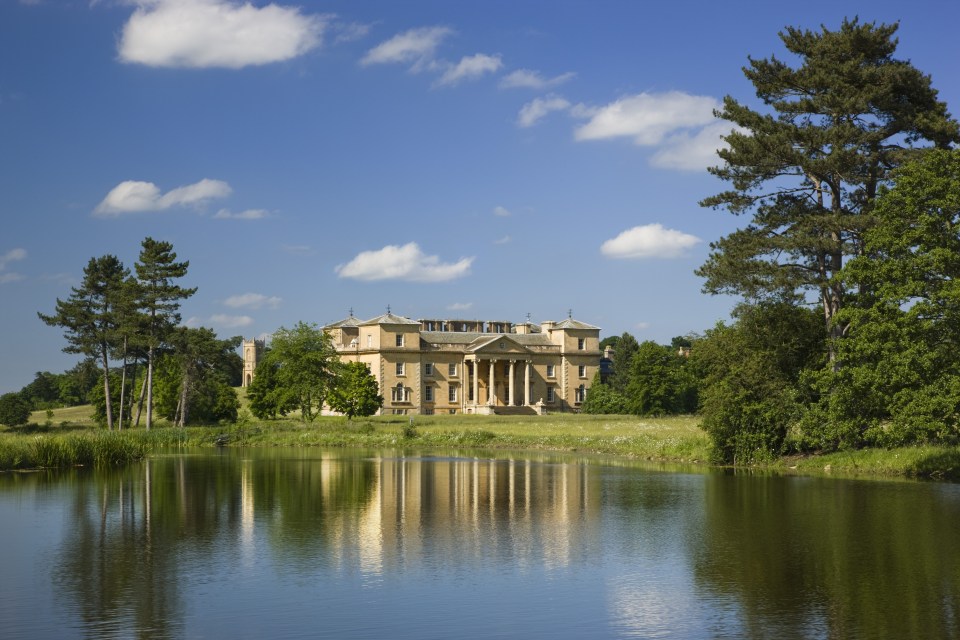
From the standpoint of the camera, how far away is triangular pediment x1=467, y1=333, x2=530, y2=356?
93.4m

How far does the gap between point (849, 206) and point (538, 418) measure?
41.8 metres

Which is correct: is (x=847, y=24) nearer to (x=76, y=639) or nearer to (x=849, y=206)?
(x=849, y=206)

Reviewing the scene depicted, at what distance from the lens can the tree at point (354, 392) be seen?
238 feet

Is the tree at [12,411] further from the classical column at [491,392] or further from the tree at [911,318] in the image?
the tree at [911,318]

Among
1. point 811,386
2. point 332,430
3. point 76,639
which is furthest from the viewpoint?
point 332,430

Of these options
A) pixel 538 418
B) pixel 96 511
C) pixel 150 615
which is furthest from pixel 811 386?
pixel 538 418

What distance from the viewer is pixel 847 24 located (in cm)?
3288

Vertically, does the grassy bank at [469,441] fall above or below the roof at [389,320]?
below

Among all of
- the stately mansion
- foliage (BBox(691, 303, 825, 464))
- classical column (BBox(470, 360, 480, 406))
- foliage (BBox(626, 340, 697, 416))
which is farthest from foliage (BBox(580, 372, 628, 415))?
foliage (BBox(691, 303, 825, 464))

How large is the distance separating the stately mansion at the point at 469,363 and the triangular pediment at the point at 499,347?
92mm

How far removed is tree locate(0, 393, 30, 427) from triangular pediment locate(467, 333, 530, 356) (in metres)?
40.5

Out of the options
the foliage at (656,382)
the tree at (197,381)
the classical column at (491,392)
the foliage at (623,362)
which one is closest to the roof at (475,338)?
the classical column at (491,392)

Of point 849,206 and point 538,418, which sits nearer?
point 849,206

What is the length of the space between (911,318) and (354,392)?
5213 centimetres
